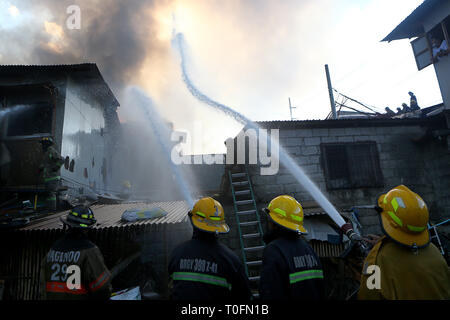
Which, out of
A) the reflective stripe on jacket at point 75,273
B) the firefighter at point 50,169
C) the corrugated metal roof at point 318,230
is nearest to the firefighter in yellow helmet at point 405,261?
the reflective stripe on jacket at point 75,273

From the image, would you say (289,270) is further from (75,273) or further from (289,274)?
(75,273)

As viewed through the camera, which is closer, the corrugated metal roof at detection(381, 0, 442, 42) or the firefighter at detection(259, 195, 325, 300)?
the firefighter at detection(259, 195, 325, 300)

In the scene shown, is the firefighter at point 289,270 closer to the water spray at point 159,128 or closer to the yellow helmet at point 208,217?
the yellow helmet at point 208,217

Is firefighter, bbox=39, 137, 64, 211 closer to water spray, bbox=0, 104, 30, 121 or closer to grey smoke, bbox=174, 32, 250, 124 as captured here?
water spray, bbox=0, 104, 30, 121

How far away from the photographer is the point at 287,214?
2.72 meters

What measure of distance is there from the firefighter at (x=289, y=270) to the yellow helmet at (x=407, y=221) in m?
0.78

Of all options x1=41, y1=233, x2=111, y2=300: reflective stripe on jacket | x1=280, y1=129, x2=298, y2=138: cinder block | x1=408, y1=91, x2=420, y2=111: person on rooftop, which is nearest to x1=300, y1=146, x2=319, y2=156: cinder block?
x1=280, y1=129, x2=298, y2=138: cinder block

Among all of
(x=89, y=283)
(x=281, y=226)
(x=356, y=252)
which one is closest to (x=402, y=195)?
(x=281, y=226)

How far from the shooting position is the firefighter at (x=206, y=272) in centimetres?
236

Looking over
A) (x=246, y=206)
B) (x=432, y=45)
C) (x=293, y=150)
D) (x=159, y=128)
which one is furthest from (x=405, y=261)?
(x=159, y=128)

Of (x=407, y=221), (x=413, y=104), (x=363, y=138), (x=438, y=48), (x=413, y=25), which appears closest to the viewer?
(x=407, y=221)

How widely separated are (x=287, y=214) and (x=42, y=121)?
9.68 m

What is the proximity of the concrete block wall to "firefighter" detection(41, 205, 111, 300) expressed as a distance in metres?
5.81

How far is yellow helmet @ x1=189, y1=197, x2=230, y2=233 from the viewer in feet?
8.84
